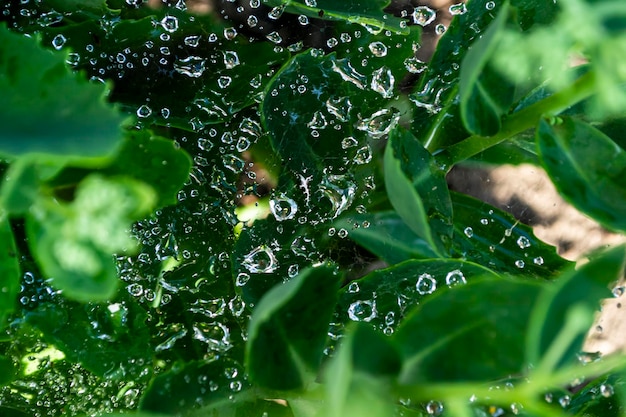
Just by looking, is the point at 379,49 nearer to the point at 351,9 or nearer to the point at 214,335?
the point at 351,9

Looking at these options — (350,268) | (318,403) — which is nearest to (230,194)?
(350,268)

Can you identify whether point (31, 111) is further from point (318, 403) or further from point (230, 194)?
point (230, 194)

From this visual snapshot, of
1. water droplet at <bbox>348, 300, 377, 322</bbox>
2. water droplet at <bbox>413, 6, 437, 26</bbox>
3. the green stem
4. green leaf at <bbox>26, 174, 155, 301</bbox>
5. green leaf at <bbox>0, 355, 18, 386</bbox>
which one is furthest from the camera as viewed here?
water droplet at <bbox>413, 6, 437, 26</bbox>

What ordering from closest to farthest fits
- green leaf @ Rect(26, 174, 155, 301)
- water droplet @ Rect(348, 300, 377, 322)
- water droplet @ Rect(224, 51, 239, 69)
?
green leaf @ Rect(26, 174, 155, 301), water droplet @ Rect(348, 300, 377, 322), water droplet @ Rect(224, 51, 239, 69)

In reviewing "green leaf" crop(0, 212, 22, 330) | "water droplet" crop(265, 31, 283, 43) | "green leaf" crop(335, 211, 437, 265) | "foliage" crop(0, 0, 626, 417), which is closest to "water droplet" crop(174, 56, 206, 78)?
"foliage" crop(0, 0, 626, 417)

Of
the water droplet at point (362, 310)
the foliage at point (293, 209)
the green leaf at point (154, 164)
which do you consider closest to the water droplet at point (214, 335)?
the foliage at point (293, 209)

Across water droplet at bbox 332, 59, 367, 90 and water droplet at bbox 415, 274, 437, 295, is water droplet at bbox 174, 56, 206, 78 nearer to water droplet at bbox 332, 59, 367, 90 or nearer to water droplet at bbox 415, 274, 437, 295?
water droplet at bbox 332, 59, 367, 90
